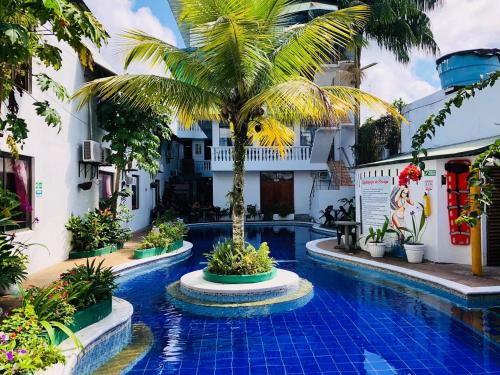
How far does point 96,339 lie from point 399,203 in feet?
28.6

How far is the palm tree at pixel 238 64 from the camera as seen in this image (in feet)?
22.7

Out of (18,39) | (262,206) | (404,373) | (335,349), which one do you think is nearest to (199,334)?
(335,349)

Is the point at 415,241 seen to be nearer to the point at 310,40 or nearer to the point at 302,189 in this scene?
the point at 310,40

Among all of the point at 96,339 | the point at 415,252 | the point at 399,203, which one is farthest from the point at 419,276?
the point at 96,339

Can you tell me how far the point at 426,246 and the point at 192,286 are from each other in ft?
20.5

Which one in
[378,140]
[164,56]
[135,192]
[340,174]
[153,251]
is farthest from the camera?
[340,174]

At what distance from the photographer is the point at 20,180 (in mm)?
8602

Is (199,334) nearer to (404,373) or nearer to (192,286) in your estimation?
(192,286)

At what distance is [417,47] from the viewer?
17672mm

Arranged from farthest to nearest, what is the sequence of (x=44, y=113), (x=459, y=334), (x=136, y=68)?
(x=136, y=68) → (x=459, y=334) → (x=44, y=113)

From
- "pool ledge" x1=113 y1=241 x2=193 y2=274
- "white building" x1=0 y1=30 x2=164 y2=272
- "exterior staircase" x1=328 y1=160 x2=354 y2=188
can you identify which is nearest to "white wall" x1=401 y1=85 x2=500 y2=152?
"exterior staircase" x1=328 y1=160 x2=354 y2=188

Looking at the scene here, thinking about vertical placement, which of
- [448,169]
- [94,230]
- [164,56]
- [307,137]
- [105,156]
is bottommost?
[94,230]

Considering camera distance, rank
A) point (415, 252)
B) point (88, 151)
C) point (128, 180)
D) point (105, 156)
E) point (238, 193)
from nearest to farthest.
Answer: point (238, 193) < point (415, 252) < point (88, 151) < point (105, 156) < point (128, 180)

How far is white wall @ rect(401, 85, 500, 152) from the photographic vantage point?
1071 cm
